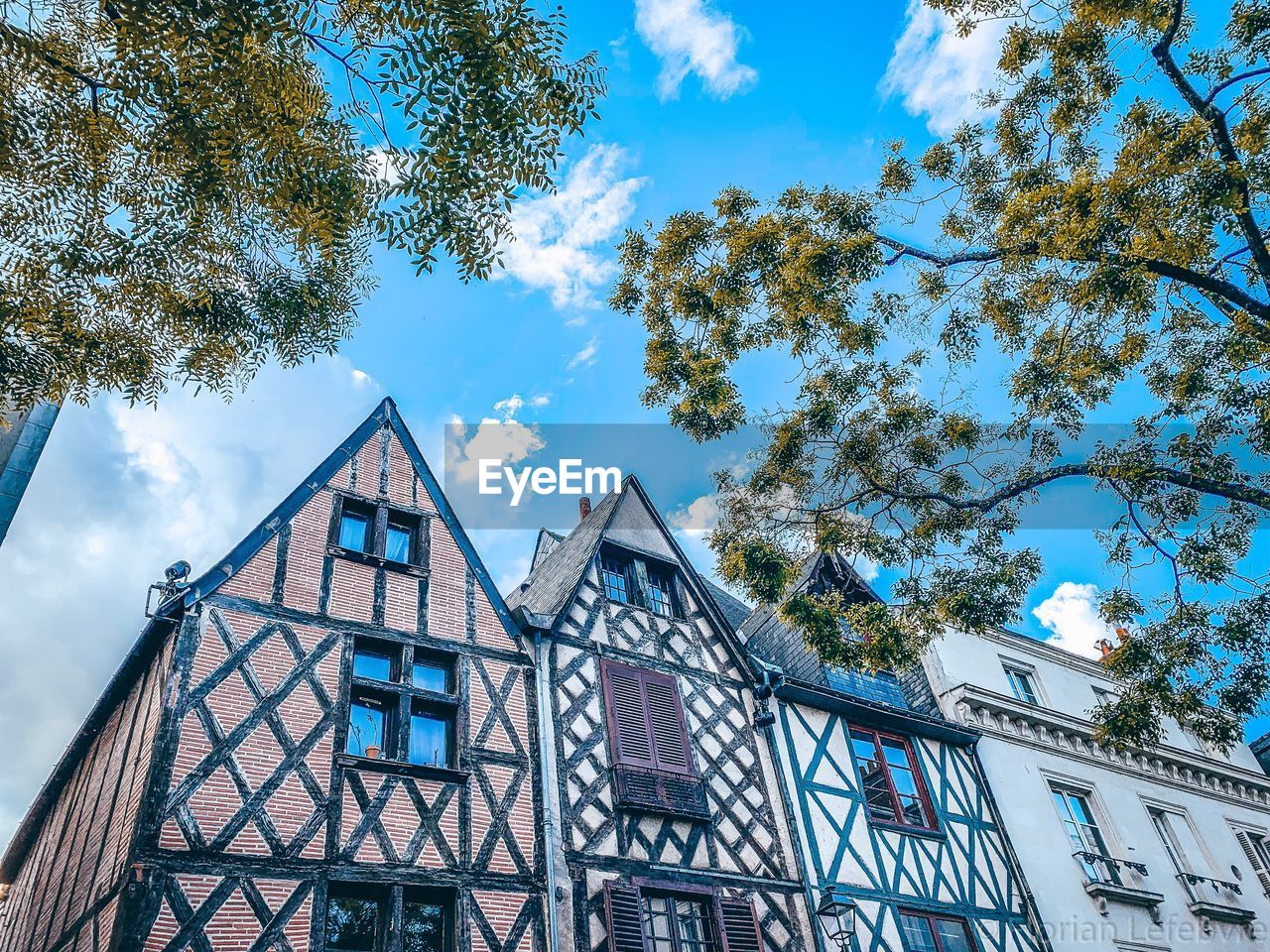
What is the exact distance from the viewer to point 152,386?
9359mm

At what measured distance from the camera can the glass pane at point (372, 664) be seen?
11.3 m

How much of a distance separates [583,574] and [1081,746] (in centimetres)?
1196

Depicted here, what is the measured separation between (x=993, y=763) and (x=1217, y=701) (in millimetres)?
6089

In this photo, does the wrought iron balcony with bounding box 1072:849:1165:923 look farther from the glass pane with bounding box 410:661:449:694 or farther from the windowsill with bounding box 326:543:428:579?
the windowsill with bounding box 326:543:428:579

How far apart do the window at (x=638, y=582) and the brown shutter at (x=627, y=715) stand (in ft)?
5.12

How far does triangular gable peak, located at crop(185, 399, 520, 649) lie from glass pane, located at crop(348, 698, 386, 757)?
1.15 m

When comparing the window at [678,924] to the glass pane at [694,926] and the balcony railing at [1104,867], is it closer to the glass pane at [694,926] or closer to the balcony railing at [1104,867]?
the glass pane at [694,926]

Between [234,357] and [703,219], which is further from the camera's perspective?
[703,219]

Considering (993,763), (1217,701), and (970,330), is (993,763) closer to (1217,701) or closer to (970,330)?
(1217,701)

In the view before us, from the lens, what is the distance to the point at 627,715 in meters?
13.1

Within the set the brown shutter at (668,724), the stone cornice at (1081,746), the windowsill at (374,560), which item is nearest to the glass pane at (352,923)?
the windowsill at (374,560)

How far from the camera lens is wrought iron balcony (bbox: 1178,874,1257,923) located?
57.1 ft

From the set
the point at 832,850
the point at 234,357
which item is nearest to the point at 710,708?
the point at 832,850

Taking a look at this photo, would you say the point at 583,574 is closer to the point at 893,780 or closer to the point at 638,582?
the point at 638,582
